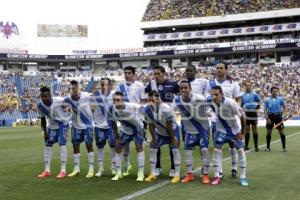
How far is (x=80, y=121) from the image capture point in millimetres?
10648

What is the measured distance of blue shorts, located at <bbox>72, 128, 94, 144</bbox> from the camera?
34.6 ft

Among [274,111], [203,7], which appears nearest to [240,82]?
[203,7]

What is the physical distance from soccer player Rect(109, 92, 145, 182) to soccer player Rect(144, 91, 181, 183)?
0.27 metres

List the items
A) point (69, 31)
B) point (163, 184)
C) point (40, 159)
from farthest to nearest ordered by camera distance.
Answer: point (69, 31) < point (40, 159) < point (163, 184)

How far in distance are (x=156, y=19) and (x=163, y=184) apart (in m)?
62.8

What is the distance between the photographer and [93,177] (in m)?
10.3

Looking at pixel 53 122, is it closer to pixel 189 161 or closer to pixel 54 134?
pixel 54 134

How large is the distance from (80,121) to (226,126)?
3252mm

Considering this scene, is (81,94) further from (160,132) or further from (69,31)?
(69,31)

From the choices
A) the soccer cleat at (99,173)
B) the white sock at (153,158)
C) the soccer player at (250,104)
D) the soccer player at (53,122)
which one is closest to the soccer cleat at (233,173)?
the white sock at (153,158)

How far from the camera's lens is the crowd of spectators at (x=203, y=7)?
6262cm

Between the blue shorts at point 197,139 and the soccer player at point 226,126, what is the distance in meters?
0.21

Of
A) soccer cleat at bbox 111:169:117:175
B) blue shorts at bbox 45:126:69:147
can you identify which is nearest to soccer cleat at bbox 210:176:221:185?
soccer cleat at bbox 111:169:117:175

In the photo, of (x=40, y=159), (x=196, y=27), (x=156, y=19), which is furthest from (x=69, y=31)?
(x=40, y=159)
